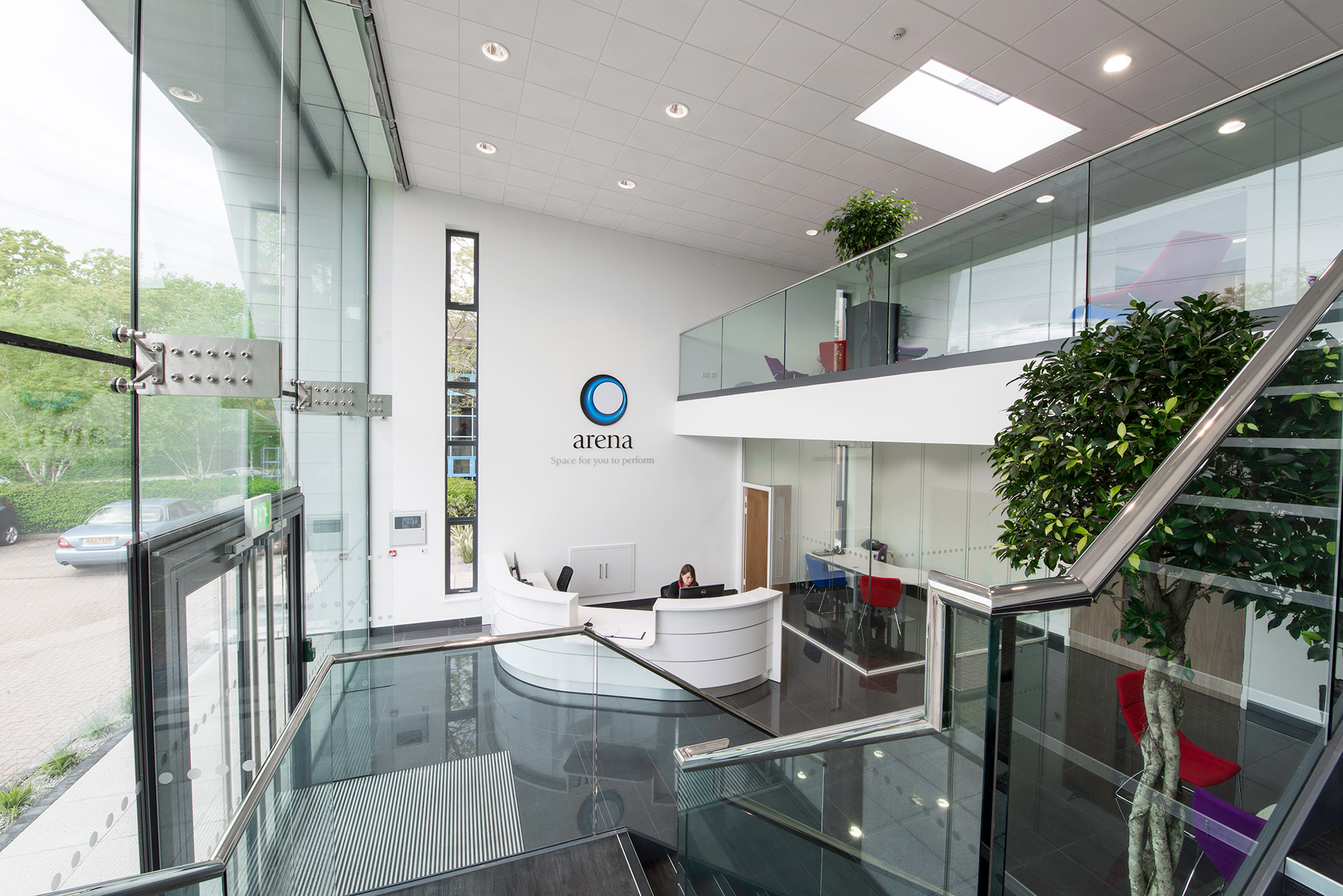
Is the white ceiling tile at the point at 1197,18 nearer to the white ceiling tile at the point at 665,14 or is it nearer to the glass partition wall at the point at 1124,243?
the glass partition wall at the point at 1124,243

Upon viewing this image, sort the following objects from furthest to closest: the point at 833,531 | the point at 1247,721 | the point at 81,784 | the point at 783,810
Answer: the point at 833,531 → the point at 783,810 → the point at 81,784 → the point at 1247,721

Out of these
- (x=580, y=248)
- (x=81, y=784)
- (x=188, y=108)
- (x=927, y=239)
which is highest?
(x=580, y=248)

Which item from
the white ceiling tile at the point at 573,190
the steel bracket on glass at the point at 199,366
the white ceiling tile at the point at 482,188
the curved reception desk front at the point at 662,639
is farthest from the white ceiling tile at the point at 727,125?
the curved reception desk front at the point at 662,639

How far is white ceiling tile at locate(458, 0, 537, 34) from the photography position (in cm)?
385

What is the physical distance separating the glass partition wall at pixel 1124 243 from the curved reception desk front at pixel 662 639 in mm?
2707

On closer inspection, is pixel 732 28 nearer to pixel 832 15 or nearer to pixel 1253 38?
pixel 832 15

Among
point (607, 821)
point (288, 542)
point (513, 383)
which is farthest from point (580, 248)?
point (607, 821)

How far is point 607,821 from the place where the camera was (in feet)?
9.49

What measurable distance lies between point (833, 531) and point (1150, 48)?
498cm

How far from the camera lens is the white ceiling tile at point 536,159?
5.84 metres

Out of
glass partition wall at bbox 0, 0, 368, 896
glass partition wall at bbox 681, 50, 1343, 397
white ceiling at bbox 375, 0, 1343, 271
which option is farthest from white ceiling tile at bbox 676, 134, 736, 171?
glass partition wall at bbox 0, 0, 368, 896

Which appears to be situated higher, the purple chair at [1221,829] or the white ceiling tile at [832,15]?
the white ceiling tile at [832,15]

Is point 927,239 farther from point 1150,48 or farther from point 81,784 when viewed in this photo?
point 81,784

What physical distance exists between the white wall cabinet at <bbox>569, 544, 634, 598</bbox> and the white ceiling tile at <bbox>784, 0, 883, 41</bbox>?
21.3 feet
